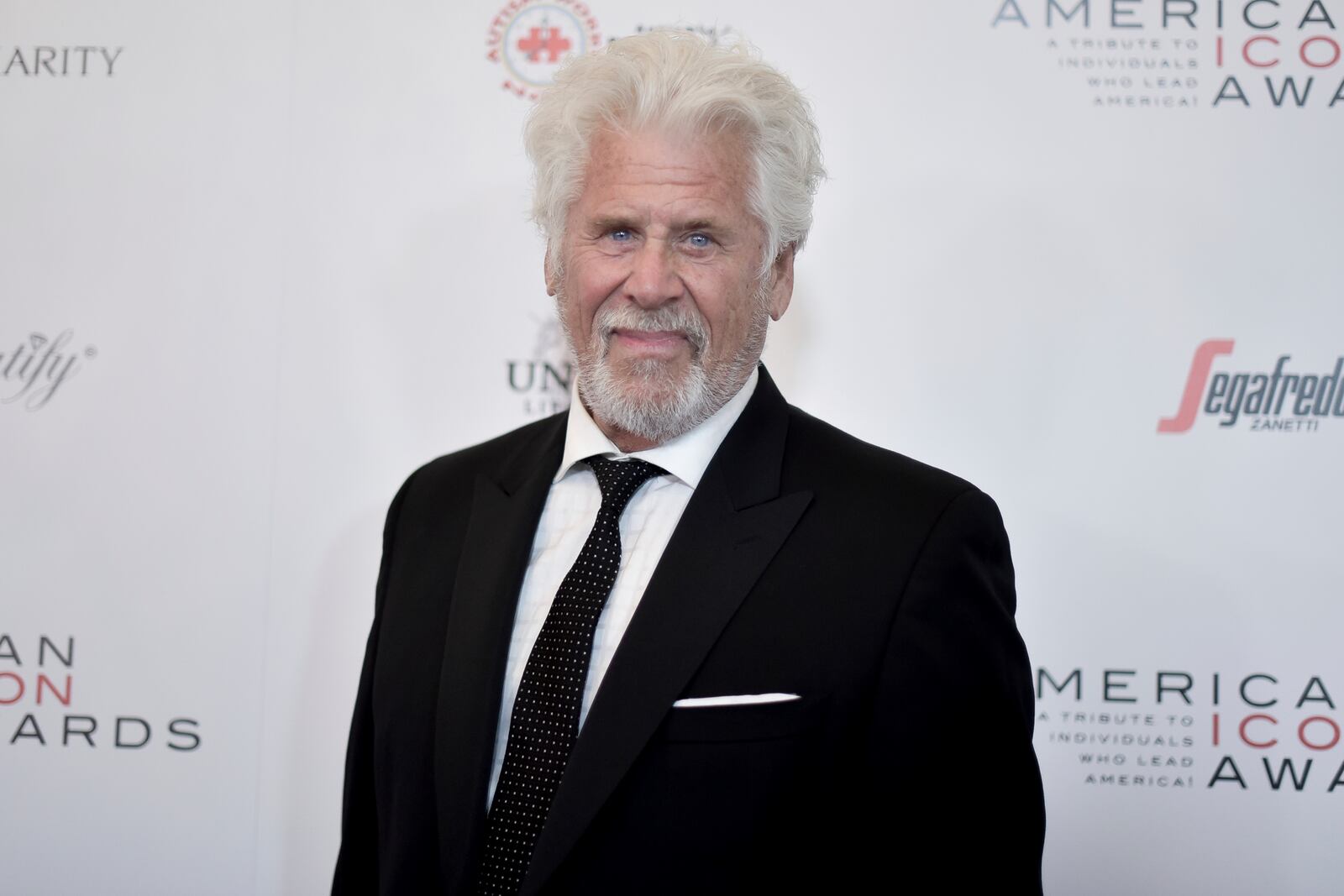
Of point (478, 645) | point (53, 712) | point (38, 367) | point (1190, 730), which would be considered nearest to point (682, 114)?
point (478, 645)

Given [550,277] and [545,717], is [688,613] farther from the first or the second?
[550,277]

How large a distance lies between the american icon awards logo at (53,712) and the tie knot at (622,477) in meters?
1.24

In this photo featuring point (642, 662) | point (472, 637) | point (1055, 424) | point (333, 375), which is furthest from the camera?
point (333, 375)

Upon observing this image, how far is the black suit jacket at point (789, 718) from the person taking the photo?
1.29m

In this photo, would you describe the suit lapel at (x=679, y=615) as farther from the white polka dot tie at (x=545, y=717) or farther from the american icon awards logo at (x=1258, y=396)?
the american icon awards logo at (x=1258, y=396)

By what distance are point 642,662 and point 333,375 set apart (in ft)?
3.78

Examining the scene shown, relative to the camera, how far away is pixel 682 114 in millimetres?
1428

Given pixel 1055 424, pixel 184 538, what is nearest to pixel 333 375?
pixel 184 538

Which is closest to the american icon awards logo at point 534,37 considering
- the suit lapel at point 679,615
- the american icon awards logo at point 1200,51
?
the american icon awards logo at point 1200,51

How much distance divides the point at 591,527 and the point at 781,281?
16.0 inches

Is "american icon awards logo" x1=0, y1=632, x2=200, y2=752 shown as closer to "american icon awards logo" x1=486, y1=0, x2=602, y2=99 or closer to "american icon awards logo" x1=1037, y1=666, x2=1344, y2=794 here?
"american icon awards logo" x1=486, y1=0, x2=602, y2=99

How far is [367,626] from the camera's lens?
2.23 m

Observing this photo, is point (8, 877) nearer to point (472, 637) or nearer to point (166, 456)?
point (166, 456)

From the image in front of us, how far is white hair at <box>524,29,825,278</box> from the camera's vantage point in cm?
144
